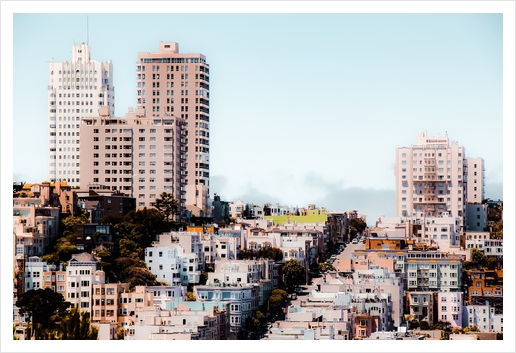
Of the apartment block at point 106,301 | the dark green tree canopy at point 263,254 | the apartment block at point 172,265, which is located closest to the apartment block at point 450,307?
the dark green tree canopy at point 263,254

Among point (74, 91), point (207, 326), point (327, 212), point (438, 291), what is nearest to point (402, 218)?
point (327, 212)

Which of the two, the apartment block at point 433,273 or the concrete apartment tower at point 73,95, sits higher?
the concrete apartment tower at point 73,95

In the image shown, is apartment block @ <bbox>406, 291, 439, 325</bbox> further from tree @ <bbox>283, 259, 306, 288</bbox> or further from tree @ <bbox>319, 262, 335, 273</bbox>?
tree @ <bbox>319, 262, 335, 273</bbox>

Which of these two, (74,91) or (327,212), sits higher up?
(74,91)

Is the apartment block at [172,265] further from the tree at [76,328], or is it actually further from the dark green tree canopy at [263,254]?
the tree at [76,328]

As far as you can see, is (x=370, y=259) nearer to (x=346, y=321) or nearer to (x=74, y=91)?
(x=346, y=321)
